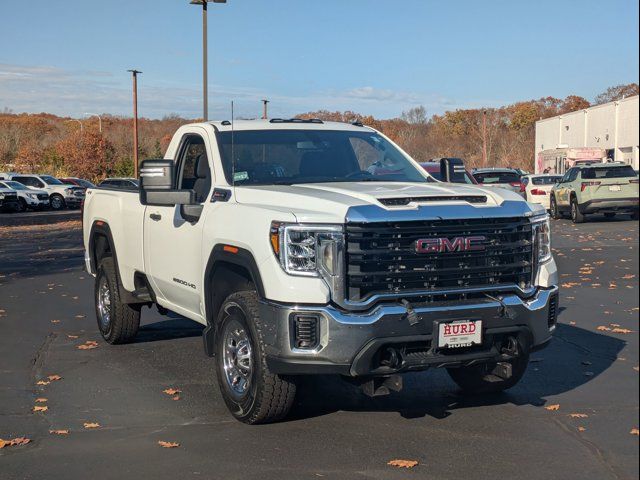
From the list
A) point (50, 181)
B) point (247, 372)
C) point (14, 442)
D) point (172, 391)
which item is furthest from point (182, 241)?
point (50, 181)

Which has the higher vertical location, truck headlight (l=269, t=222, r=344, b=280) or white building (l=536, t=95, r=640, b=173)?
white building (l=536, t=95, r=640, b=173)

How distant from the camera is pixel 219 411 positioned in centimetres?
636

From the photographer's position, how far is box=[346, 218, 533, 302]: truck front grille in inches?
207

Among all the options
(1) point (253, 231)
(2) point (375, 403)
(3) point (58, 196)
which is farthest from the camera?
(3) point (58, 196)

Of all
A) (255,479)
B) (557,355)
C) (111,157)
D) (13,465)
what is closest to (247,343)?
(255,479)

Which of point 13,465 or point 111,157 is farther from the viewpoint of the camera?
point 111,157

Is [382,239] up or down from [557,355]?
up

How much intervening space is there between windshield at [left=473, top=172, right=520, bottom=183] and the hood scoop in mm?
21395

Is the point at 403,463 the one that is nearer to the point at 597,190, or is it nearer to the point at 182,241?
the point at 182,241

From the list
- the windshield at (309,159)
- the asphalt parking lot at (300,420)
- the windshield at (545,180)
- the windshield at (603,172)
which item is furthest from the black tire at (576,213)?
the windshield at (309,159)

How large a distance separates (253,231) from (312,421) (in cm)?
147

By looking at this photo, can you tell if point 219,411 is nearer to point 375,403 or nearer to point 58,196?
point 375,403

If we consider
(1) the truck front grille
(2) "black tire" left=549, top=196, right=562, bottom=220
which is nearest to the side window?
(1) the truck front grille

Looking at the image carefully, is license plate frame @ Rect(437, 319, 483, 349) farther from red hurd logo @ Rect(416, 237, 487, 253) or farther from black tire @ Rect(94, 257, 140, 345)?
black tire @ Rect(94, 257, 140, 345)
